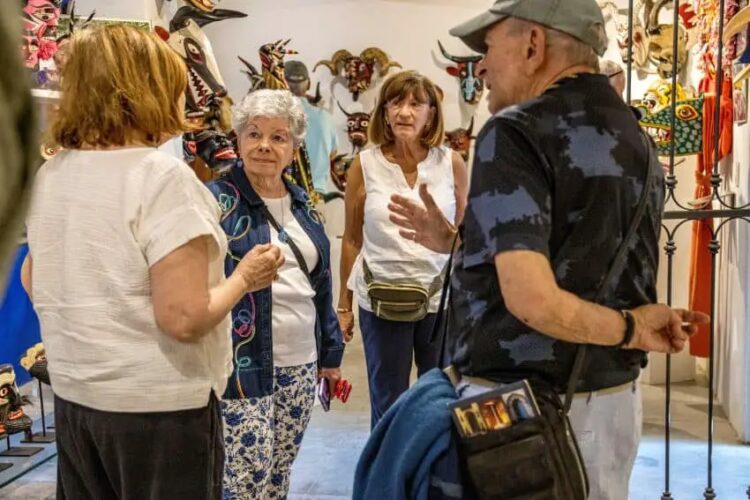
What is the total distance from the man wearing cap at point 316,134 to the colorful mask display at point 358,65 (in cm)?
24

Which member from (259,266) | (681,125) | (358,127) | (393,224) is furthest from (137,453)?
(358,127)

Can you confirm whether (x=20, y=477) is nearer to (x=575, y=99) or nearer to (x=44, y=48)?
(x=44, y=48)

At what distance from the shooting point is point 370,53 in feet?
20.9

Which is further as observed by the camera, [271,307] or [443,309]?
[271,307]

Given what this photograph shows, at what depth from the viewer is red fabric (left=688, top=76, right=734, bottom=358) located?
4047 mm

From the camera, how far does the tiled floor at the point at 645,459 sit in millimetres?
3154

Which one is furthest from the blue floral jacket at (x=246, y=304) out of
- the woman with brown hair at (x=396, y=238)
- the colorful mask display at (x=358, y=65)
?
the colorful mask display at (x=358, y=65)

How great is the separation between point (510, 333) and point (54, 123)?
87cm

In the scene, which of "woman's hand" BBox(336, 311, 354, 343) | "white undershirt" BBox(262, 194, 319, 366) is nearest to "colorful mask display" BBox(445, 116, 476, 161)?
"woman's hand" BBox(336, 311, 354, 343)

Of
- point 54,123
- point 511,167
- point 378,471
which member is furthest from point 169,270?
point 511,167

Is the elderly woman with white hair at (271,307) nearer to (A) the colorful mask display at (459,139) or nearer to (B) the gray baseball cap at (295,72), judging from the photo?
(B) the gray baseball cap at (295,72)

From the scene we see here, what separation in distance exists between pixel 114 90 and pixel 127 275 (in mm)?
314

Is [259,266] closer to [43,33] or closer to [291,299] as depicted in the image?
[291,299]

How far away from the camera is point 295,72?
6.09 meters
